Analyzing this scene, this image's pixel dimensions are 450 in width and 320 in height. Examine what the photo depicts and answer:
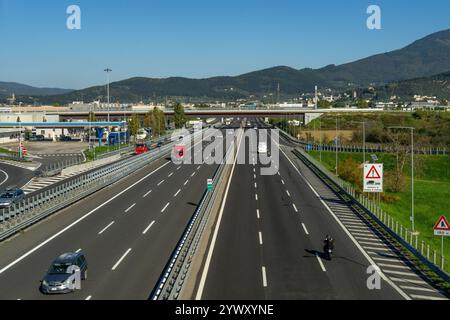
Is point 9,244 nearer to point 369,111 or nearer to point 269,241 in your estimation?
point 269,241

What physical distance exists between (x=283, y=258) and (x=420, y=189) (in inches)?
1800

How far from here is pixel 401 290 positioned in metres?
25.0

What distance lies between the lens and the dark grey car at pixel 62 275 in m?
24.0

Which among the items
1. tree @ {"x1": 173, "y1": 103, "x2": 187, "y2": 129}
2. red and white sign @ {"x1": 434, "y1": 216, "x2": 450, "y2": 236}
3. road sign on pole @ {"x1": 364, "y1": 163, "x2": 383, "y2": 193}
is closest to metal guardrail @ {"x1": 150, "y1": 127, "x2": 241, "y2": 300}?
red and white sign @ {"x1": 434, "y1": 216, "x2": 450, "y2": 236}

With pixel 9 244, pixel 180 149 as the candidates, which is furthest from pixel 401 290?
pixel 180 149

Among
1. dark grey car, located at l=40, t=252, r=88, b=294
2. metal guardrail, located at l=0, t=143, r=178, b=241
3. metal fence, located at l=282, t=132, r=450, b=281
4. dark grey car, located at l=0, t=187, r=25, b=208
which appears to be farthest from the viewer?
dark grey car, located at l=0, t=187, r=25, b=208

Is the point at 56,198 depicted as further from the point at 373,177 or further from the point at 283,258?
the point at 373,177

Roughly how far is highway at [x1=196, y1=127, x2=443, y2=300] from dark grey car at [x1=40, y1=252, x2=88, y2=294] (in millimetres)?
5561

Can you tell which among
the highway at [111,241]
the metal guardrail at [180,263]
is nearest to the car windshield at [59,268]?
the highway at [111,241]

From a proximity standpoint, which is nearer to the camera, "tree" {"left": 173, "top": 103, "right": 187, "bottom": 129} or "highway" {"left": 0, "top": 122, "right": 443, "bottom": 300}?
"highway" {"left": 0, "top": 122, "right": 443, "bottom": 300}

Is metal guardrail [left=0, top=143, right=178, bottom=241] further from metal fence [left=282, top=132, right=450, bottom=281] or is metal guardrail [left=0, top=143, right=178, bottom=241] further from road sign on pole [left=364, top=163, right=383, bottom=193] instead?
road sign on pole [left=364, top=163, right=383, bottom=193]

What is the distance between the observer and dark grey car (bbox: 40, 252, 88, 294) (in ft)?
78.6

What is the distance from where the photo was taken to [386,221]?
41.5m
